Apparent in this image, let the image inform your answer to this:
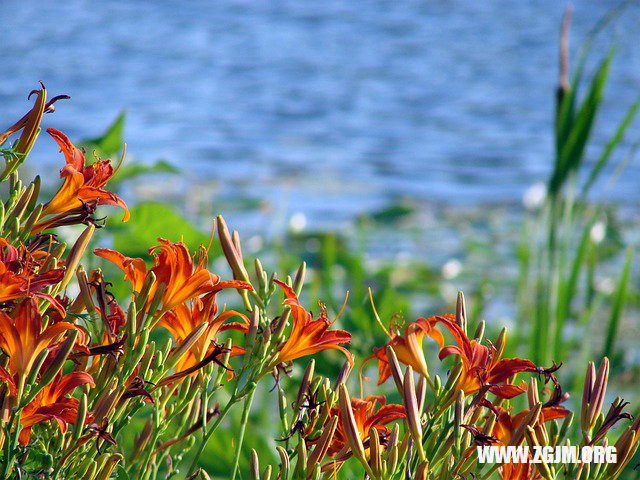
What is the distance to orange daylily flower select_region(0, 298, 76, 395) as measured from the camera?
0.52 metres

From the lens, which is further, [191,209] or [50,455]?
[191,209]

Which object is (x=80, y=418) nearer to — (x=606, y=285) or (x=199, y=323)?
(x=199, y=323)

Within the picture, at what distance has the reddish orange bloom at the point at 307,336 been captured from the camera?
1.97 ft

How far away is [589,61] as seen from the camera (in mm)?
5398

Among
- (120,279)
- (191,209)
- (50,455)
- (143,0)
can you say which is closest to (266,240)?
(191,209)

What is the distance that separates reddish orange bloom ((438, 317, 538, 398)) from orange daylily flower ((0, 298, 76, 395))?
0.84ft

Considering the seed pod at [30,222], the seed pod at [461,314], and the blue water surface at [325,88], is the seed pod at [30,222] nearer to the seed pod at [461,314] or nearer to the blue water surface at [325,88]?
the seed pod at [461,314]

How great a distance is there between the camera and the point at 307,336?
0.61m

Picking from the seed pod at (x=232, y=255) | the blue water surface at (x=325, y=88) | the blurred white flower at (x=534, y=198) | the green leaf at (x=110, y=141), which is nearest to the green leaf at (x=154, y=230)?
the green leaf at (x=110, y=141)

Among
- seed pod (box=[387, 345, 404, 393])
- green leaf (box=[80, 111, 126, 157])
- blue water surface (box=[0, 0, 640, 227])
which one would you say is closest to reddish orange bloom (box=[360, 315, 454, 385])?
seed pod (box=[387, 345, 404, 393])

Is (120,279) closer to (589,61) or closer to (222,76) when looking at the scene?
(222,76)

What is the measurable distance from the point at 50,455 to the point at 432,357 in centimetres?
158

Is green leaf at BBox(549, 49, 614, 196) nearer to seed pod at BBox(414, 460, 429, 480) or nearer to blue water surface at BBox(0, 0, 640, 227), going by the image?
seed pod at BBox(414, 460, 429, 480)

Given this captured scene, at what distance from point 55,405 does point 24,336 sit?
5cm
